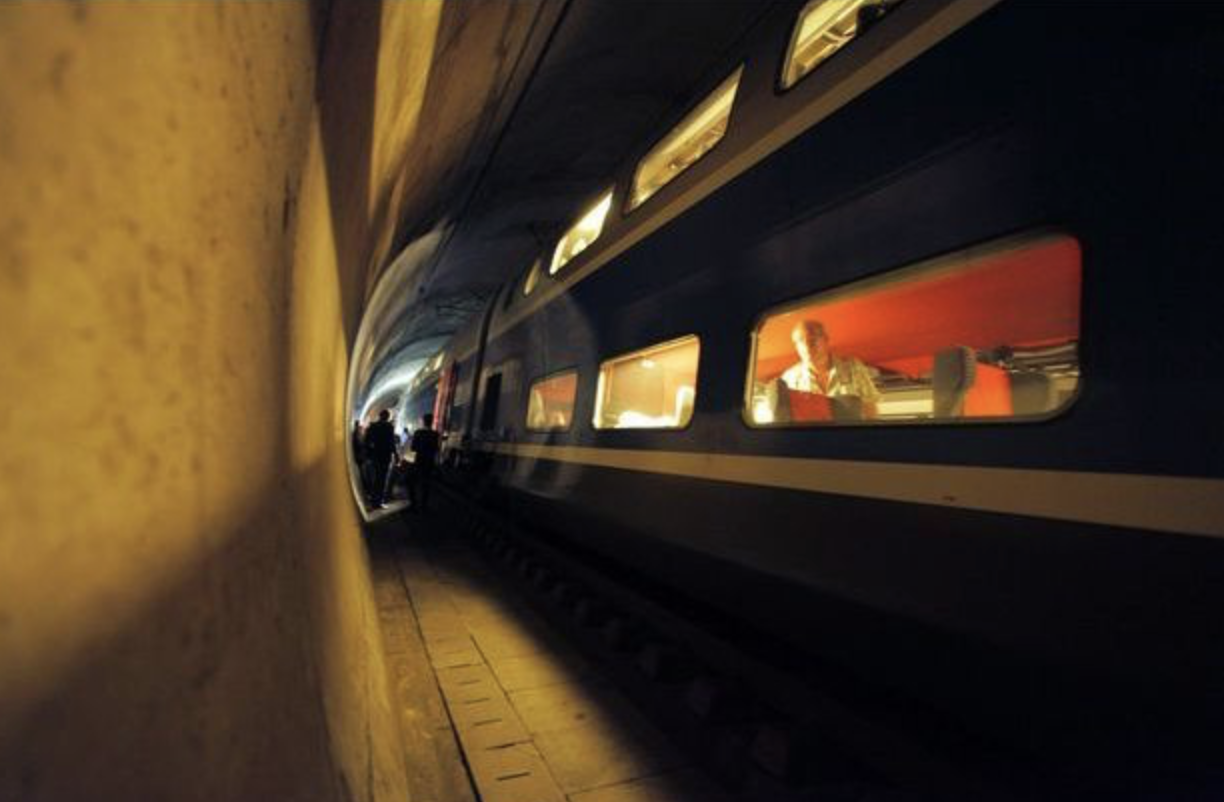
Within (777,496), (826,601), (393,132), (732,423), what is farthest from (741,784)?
(393,132)

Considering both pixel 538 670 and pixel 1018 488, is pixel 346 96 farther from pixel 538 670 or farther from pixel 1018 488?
pixel 538 670

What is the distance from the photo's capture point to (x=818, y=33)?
3211 mm

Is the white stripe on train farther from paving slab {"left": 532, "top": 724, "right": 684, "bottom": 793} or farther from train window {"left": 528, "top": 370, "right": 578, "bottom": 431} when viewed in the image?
train window {"left": 528, "top": 370, "right": 578, "bottom": 431}

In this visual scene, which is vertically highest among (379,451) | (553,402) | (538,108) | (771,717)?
(538,108)

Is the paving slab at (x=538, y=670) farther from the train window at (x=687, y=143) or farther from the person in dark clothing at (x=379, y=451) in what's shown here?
the person in dark clothing at (x=379, y=451)

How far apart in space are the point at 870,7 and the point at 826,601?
8.40ft

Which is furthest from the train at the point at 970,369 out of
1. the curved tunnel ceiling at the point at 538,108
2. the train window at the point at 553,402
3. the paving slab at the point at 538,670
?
the curved tunnel ceiling at the point at 538,108

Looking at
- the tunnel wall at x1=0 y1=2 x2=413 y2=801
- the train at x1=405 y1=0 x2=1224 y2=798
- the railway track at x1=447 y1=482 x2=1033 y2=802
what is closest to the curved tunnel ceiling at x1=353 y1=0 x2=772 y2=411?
the train at x1=405 y1=0 x2=1224 y2=798

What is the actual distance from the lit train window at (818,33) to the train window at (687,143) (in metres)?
0.48

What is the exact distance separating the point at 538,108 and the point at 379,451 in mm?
6151

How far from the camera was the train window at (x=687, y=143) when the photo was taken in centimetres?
390

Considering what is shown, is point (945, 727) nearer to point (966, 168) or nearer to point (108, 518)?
point (966, 168)

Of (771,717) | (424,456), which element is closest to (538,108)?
(424,456)

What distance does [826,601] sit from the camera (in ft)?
8.34
